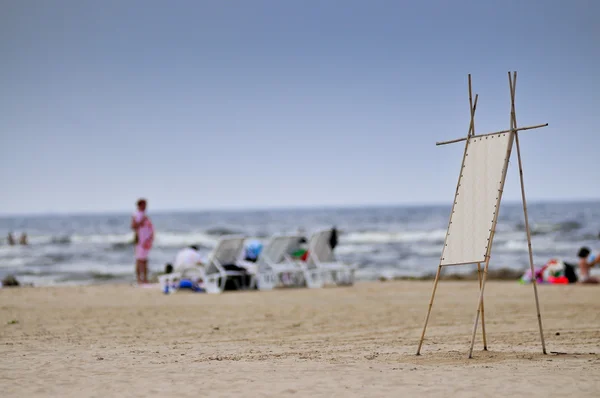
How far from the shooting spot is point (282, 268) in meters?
15.6

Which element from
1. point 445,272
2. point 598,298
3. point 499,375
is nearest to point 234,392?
point 499,375

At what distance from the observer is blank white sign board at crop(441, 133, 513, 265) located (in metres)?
7.05

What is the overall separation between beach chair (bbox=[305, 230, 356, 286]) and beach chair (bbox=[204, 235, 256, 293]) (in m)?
1.30

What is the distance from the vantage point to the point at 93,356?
7.62 metres

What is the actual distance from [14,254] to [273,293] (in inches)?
849

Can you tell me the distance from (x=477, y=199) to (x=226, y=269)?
858 cm

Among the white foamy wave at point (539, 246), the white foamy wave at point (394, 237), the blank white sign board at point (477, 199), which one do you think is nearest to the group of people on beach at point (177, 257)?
the blank white sign board at point (477, 199)

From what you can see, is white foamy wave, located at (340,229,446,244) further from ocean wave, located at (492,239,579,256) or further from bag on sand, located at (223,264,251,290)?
bag on sand, located at (223,264,251,290)

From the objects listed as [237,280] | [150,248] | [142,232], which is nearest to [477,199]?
[237,280]

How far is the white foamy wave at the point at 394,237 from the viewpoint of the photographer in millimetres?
39934

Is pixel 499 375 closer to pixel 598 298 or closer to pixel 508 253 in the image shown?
pixel 598 298

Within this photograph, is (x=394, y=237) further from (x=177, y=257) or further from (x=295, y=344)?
(x=295, y=344)

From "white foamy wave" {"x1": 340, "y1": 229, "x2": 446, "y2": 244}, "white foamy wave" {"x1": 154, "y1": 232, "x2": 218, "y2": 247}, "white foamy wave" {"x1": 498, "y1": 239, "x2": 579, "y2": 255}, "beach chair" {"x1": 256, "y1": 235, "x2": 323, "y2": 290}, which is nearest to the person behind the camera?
"beach chair" {"x1": 256, "y1": 235, "x2": 323, "y2": 290}

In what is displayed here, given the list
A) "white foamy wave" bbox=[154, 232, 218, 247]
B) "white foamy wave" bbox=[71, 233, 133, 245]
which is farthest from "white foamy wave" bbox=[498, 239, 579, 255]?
"white foamy wave" bbox=[71, 233, 133, 245]
